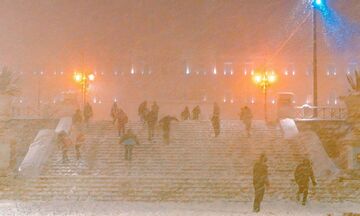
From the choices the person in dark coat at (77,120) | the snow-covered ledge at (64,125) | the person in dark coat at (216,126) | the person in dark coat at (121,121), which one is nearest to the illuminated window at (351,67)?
the person in dark coat at (216,126)

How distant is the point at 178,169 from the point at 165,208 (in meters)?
5.30

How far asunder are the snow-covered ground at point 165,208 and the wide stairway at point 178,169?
1.02 meters

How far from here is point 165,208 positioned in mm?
16047

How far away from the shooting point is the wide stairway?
60.1ft

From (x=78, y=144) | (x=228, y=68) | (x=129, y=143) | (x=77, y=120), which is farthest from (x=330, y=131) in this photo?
(x=228, y=68)

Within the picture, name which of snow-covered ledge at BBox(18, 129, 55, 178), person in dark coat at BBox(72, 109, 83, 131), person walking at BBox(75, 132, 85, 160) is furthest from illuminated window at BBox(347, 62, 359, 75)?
person walking at BBox(75, 132, 85, 160)

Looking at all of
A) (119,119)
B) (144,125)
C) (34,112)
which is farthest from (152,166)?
(34,112)

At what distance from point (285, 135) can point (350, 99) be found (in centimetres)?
319

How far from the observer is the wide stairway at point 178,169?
18.3 metres

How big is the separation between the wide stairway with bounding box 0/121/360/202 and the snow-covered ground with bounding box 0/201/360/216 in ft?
3.33

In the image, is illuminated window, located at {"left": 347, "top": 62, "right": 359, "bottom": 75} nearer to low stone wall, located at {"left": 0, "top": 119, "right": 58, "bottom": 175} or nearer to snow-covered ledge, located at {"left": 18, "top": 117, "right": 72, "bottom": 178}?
snow-covered ledge, located at {"left": 18, "top": 117, "right": 72, "bottom": 178}

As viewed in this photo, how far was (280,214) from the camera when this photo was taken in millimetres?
14875

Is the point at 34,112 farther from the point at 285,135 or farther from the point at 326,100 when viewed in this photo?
the point at 326,100

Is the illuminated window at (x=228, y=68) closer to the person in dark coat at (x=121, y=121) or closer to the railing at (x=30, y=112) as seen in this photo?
the railing at (x=30, y=112)
